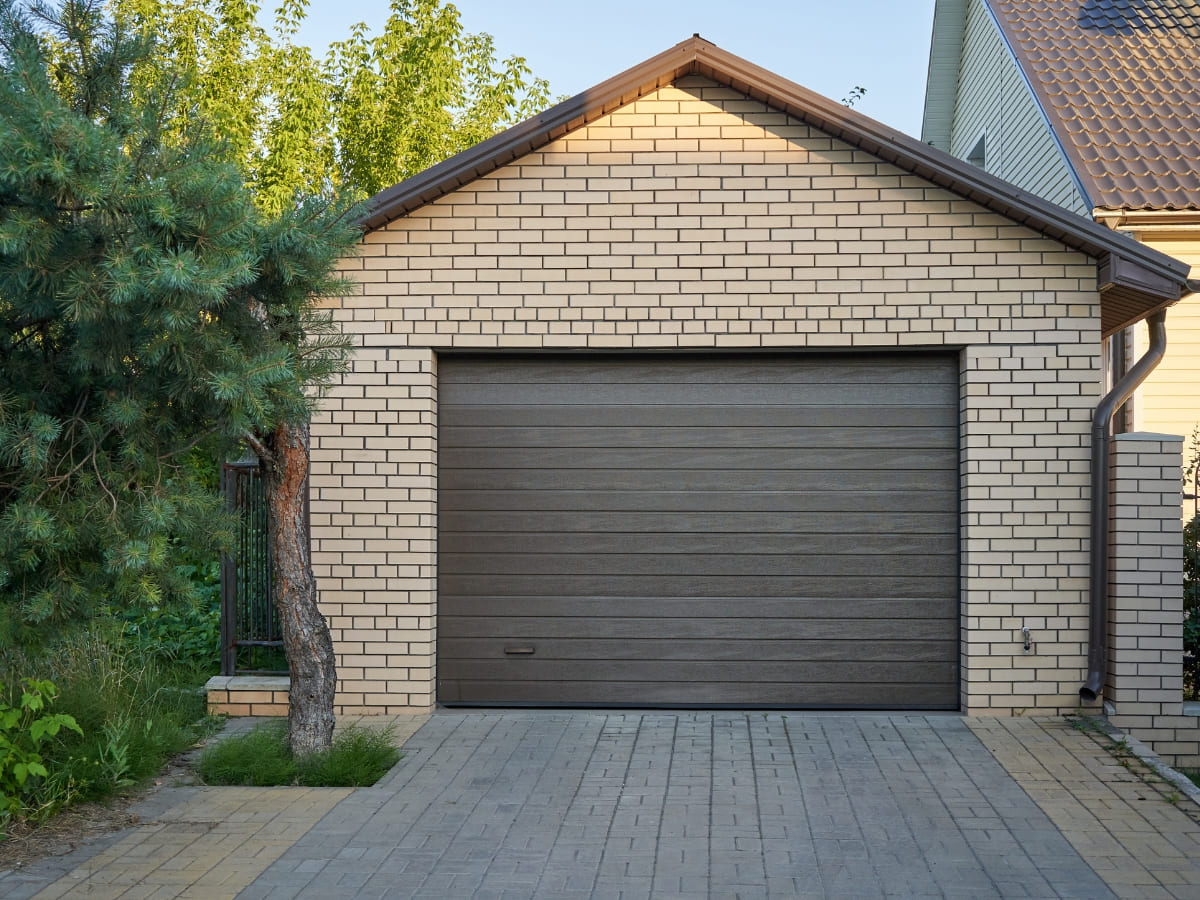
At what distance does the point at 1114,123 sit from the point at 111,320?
10129 millimetres

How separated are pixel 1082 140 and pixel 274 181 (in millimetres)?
11049

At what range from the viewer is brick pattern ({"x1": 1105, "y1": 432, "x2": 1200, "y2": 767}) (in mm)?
8133

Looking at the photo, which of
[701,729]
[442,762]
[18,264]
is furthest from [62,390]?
[701,729]

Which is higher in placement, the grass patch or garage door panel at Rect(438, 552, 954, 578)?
garage door panel at Rect(438, 552, 954, 578)

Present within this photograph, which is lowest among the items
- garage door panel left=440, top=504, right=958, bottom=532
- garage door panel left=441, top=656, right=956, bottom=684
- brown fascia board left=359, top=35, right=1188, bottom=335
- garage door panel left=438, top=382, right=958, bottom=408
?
garage door panel left=441, top=656, right=956, bottom=684

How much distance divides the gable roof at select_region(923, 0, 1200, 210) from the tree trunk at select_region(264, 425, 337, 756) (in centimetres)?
738

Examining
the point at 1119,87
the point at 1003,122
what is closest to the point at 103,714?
the point at 1119,87

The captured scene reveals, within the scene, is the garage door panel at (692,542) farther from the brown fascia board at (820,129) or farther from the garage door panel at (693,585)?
the brown fascia board at (820,129)

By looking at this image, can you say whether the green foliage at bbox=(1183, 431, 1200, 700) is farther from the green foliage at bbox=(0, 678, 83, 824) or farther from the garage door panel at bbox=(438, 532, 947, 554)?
the green foliage at bbox=(0, 678, 83, 824)

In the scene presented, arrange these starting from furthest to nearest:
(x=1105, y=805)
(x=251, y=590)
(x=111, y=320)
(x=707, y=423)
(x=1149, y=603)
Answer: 1. (x=251, y=590)
2. (x=707, y=423)
3. (x=1149, y=603)
4. (x=1105, y=805)
5. (x=111, y=320)

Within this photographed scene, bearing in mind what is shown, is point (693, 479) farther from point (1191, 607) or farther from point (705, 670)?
point (1191, 607)

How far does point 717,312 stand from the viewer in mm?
8656

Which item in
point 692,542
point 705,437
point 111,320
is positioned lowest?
point 692,542

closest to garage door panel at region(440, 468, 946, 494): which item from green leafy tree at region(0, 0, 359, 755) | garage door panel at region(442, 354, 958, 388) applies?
garage door panel at region(442, 354, 958, 388)
